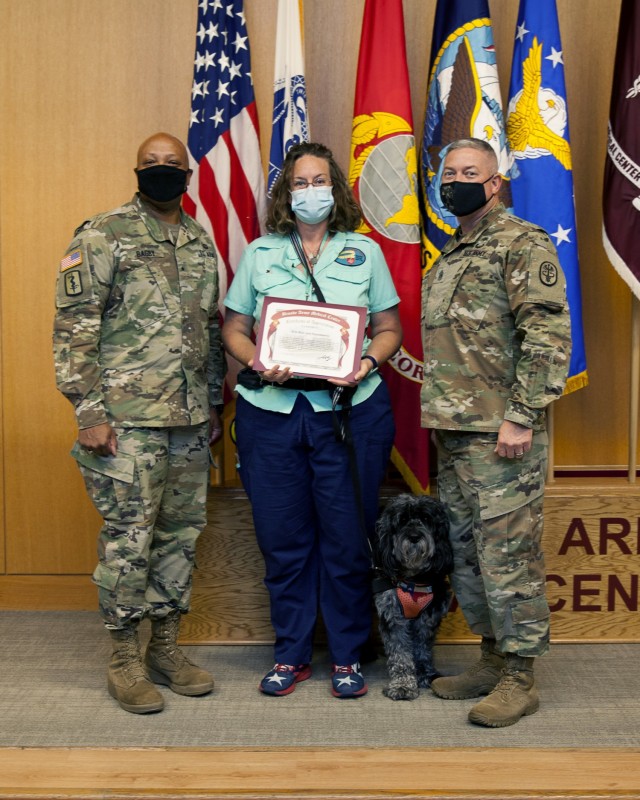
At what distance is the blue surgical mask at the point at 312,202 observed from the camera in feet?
8.56

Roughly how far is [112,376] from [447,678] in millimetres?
1369

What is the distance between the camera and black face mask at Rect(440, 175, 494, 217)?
2.46m

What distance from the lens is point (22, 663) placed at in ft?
9.66

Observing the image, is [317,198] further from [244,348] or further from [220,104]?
[220,104]

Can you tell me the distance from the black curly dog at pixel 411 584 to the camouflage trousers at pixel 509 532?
122 mm

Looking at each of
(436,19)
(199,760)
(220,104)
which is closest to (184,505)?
(199,760)

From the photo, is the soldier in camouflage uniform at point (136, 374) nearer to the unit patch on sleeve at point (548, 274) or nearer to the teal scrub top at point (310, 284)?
the teal scrub top at point (310, 284)

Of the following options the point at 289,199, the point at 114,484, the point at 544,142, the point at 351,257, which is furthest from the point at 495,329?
the point at 114,484

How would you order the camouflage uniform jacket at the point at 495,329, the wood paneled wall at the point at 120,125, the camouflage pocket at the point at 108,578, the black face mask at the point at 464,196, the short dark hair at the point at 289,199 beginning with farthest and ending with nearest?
the wood paneled wall at the point at 120,125 < the short dark hair at the point at 289,199 < the camouflage pocket at the point at 108,578 < the black face mask at the point at 464,196 < the camouflage uniform jacket at the point at 495,329

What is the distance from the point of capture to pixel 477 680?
2.65 m

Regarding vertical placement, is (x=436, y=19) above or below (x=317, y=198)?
above

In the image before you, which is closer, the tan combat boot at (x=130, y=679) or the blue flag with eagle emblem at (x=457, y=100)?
the tan combat boot at (x=130, y=679)

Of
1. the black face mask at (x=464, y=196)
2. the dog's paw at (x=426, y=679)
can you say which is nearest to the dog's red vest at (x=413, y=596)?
the dog's paw at (x=426, y=679)

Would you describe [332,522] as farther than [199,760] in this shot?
Yes
